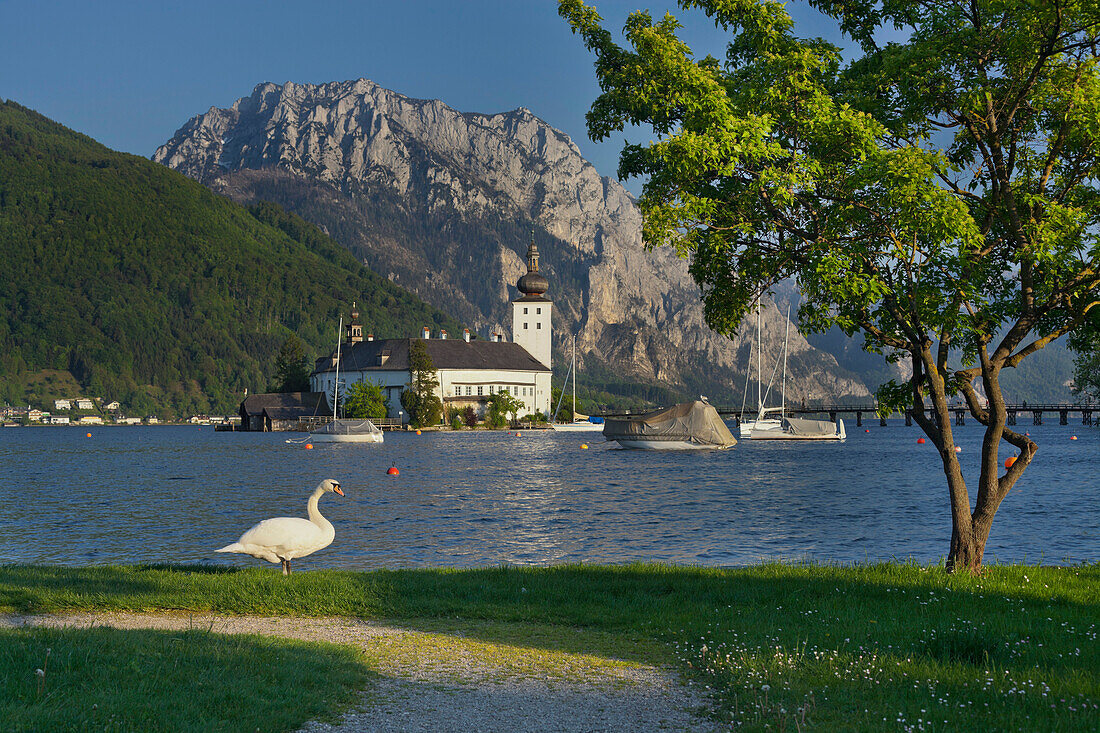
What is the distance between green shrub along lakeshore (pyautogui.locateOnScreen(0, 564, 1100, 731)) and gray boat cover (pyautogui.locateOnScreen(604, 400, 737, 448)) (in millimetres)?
76801

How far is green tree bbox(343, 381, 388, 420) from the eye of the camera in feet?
527

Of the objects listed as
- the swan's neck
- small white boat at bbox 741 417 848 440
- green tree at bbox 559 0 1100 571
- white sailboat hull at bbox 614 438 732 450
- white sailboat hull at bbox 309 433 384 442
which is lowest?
white sailboat hull at bbox 309 433 384 442

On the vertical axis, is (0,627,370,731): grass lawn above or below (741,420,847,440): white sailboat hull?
above

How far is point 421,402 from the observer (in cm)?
16525

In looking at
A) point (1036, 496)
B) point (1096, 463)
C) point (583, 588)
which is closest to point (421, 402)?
point (1096, 463)

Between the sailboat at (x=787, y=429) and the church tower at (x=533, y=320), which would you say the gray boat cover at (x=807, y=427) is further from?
the church tower at (x=533, y=320)

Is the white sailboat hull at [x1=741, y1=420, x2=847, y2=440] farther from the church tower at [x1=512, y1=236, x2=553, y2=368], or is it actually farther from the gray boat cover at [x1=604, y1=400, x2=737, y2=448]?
the church tower at [x1=512, y1=236, x2=553, y2=368]

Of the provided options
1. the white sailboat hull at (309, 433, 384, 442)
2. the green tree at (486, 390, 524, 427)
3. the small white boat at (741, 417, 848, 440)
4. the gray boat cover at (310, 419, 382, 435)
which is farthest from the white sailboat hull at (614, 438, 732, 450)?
the green tree at (486, 390, 524, 427)

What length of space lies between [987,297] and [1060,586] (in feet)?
16.4

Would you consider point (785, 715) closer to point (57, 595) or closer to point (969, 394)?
point (969, 394)

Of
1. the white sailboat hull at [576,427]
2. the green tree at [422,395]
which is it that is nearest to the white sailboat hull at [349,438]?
the green tree at [422,395]

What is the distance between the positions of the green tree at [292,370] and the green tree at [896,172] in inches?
6818

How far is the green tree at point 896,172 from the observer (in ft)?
44.7

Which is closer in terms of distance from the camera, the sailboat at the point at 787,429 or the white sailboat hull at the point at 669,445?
the white sailboat hull at the point at 669,445
